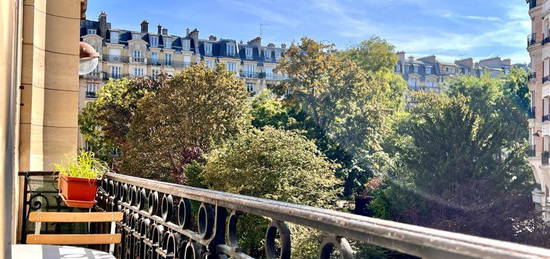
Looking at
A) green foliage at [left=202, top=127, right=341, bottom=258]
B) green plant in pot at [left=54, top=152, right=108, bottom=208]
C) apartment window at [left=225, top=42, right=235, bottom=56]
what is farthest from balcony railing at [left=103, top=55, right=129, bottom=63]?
green plant in pot at [left=54, top=152, right=108, bottom=208]

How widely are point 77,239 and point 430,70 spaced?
308 ft

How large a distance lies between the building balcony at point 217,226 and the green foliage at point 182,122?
2482cm

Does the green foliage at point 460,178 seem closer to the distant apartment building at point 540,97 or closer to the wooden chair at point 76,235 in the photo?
the distant apartment building at point 540,97

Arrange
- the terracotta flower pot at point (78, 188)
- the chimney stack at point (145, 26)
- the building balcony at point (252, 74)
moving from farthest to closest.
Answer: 1. the building balcony at point (252, 74)
2. the chimney stack at point (145, 26)
3. the terracotta flower pot at point (78, 188)

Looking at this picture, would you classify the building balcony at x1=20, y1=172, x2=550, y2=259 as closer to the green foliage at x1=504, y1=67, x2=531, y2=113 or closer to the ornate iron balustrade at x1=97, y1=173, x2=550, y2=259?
the ornate iron balustrade at x1=97, y1=173, x2=550, y2=259

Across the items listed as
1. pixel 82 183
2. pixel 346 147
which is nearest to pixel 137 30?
pixel 346 147

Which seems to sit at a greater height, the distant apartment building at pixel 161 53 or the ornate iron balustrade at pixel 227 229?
the distant apartment building at pixel 161 53

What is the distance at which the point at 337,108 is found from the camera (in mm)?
42156

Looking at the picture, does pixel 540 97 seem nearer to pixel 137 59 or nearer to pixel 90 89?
pixel 90 89

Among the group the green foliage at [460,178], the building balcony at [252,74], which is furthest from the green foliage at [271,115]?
the building balcony at [252,74]

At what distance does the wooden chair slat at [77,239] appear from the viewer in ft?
14.1

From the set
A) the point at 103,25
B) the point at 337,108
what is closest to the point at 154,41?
the point at 103,25

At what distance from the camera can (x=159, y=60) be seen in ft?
218

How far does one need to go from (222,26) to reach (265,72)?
32.4ft
